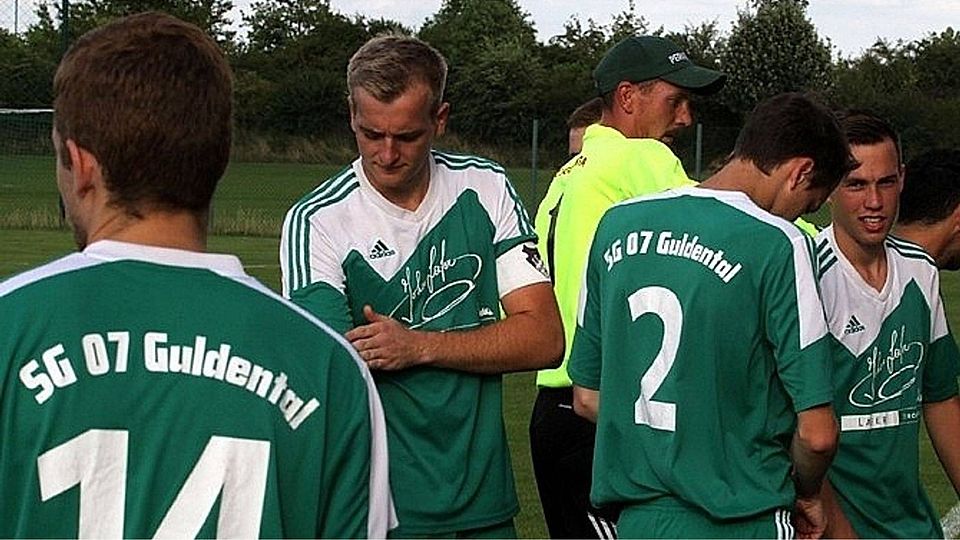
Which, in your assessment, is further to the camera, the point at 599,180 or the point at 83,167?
the point at 599,180

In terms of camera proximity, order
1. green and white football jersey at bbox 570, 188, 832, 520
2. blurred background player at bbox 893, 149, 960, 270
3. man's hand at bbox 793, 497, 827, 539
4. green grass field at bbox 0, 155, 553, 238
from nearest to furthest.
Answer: green and white football jersey at bbox 570, 188, 832, 520 < man's hand at bbox 793, 497, 827, 539 < blurred background player at bbox 893, 149, 960, 270 < green grass field at bbox 0, 155, 553, 238

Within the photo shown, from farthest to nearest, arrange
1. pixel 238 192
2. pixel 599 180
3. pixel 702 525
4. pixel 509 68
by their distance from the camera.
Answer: pixel 509 68
pixel 238 192
pixel 599 180
pixel 702 525

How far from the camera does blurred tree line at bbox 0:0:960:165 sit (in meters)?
36.8

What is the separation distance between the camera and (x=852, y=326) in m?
4.11

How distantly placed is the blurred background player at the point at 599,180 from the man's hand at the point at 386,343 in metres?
1.58

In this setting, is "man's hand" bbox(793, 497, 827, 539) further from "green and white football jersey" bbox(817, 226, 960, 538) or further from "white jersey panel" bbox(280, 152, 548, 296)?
"white jersey panel" bbox(280, 152, 548, 296)

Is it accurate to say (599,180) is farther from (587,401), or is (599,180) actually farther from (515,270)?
(515,270)

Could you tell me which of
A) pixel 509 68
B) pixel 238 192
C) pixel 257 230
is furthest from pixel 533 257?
pixel 509 68

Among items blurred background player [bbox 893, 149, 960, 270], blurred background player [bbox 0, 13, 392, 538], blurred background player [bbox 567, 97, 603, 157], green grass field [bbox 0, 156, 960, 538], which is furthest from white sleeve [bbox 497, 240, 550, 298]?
green grass field [bbox 0, 156, 960, 538]

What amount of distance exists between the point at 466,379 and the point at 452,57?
176ft

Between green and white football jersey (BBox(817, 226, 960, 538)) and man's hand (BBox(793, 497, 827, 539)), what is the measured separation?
11.2 inches

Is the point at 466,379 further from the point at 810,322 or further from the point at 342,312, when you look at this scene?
the point at 810,322

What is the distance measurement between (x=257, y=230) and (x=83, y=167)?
26.4 m

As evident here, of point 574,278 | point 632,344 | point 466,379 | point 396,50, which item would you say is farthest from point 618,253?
point 574,278
